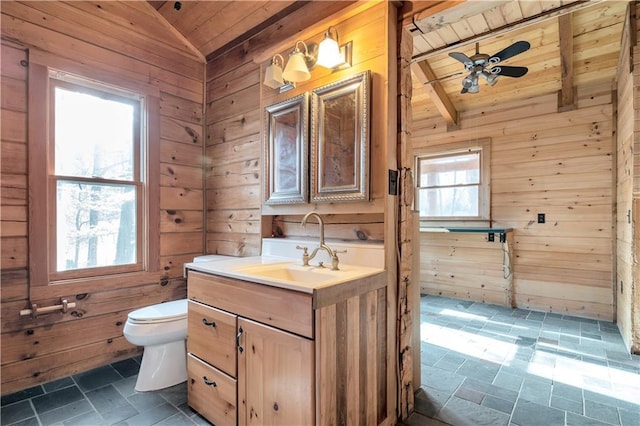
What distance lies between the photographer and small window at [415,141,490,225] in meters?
4.13

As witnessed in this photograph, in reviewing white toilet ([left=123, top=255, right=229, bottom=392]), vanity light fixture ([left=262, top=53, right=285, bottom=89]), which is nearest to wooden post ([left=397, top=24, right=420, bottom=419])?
vanity light fixture ([left=262, top=53, right=285, bottom=89])

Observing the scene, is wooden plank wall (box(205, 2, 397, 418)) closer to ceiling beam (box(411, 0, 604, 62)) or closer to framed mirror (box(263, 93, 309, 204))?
framed mirror (box(263, 93, 309, 204))

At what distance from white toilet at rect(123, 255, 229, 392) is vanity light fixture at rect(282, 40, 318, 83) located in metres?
1.65

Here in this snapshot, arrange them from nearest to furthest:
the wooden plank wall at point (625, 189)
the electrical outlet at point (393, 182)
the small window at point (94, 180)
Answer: the electrical outlet at point (393, 182) → the small window at point (94, 180) → the wooden plank wall at point (625, 189)

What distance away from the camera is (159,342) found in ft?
6.50

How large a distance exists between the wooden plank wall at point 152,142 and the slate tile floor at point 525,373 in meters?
2.19

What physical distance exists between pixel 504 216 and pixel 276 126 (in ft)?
10.6

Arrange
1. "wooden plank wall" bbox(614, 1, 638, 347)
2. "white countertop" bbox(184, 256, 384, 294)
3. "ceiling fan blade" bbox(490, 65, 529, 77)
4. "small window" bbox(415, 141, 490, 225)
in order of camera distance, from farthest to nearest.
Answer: "small window" bbox(415, 141, 490, 225), "ceiling fan blade" bbox(490, 65, 529, 77), "wooden plank wall" bbox(614, 1, 638, 347), "white countertop" bbox(184, 256, 384, 294)

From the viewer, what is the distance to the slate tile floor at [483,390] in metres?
1.72

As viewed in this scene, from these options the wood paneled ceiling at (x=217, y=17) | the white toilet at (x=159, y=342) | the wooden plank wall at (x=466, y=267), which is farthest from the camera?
the wooden plank wall at (x=466, y=267)

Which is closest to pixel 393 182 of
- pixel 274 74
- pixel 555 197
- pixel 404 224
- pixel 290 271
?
pixel 404 224

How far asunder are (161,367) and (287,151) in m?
1.63

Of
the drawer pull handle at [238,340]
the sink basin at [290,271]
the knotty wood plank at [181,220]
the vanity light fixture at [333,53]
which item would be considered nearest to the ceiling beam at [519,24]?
the vanity light fixture at [333,53]

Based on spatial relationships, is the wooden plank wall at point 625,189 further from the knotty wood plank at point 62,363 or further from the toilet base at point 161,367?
the knotty wood plank at point 62,363
